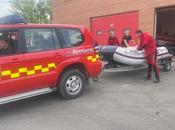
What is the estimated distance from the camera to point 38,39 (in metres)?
7.18

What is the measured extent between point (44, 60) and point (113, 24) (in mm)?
10804

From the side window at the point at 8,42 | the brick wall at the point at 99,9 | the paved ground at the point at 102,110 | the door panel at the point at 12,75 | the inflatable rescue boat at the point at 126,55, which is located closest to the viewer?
the paved ground at the point at 102,110

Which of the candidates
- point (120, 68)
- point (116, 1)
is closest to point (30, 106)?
point (120, 68)

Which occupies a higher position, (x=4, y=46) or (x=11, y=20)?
(x=11, y=20)

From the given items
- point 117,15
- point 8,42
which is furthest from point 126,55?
point 117,15

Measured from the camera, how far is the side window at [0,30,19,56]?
21.5ft

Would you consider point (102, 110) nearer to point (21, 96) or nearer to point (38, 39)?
point (21, 96)

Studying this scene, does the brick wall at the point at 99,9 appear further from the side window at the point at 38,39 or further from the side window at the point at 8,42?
the side window at the point at 8,42

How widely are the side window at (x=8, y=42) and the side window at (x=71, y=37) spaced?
4.31ft

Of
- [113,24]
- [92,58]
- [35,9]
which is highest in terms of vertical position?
[35,9]

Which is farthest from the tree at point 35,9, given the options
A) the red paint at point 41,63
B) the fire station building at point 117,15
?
the red paint at point 41,63

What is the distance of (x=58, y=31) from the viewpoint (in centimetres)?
765

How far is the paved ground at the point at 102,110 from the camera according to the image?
235 inches

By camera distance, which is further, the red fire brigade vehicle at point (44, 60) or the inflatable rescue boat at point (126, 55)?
the inflatable rescue boat at point (126, 55)
